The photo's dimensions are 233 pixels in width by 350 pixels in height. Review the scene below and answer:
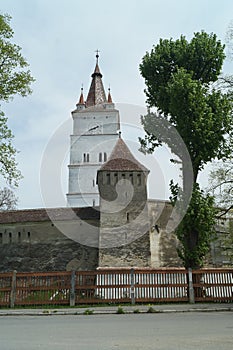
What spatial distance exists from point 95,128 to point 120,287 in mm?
38102

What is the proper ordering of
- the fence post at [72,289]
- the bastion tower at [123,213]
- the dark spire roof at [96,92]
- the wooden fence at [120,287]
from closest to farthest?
the fence post at [72,289], the wooden fence at [120,287], the bastion tower at [123,213], the dark spire roof at [96,92]

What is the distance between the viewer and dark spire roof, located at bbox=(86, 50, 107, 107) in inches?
2085

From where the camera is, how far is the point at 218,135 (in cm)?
1611

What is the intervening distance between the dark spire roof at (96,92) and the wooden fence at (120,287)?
40654 millimetres

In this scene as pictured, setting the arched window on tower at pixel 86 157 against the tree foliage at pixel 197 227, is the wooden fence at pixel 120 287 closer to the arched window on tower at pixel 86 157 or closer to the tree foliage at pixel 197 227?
the tree foliage at pixel 197 227

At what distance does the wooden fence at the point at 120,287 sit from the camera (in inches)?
552

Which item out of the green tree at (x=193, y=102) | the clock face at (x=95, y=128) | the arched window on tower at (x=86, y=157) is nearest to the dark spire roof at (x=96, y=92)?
the clock face at (x=95, y=128)

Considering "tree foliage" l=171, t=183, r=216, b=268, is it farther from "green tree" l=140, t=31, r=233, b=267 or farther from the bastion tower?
the bastion tower

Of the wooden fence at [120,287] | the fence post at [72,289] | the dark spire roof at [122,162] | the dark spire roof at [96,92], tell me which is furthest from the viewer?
the dark spire roof at [96,92]

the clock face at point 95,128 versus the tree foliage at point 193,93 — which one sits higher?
the clock face at point 95,128

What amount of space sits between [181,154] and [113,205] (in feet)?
33.9

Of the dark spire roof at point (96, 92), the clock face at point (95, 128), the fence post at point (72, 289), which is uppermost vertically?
the dark spire roof at point (96, 92)

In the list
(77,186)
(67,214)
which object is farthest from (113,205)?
(77,186)

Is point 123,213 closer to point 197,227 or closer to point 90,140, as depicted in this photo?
point 197,227
